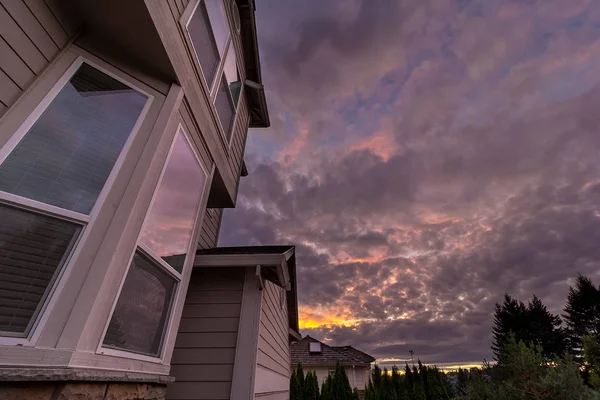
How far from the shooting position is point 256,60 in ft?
20.5

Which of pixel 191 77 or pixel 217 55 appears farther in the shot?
pixel 217 55

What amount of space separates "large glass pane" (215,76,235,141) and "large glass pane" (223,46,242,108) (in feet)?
0.61

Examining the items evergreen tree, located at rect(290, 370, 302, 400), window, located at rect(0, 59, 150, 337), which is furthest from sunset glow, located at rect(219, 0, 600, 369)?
window, located at rect(0, 59, 150, 337)

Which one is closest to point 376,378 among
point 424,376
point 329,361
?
point 424,376

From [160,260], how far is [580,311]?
51.9 meters

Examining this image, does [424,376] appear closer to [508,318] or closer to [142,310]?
[142,310]

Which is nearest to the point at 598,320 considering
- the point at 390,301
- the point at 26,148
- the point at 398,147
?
the point at 390,301

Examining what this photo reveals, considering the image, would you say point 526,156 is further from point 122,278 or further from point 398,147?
point 122,278

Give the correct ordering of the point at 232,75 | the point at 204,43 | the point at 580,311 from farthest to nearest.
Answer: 1. the point at 580,311
2. the point at 232,75
3. the point at 204,43

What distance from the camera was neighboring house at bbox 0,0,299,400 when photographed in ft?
4.87

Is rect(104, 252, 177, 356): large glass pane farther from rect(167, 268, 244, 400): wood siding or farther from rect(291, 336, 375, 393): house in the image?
rect(291, 336, 375, 393): house

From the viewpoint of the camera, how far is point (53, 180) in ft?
5.70

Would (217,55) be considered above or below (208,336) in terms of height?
above

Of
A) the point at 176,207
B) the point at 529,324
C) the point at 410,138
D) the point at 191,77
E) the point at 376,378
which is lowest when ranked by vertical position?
the point at 376,378
